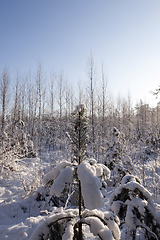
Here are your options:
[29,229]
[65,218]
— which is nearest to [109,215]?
[65,218]

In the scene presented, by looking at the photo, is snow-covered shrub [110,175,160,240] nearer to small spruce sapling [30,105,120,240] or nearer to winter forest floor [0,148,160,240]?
small spruce sapling [30,105,120,240]

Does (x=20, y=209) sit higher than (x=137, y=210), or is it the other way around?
(x=137, y=210)

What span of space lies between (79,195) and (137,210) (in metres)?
1.04

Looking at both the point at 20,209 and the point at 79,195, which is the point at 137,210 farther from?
the point at 20,209

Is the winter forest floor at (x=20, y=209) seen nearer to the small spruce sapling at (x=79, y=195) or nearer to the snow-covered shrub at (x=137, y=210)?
the snow-covered shrub at (x=137, y=210)

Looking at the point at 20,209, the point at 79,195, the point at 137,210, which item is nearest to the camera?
the point at 79,195

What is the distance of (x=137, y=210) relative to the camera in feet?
6.05

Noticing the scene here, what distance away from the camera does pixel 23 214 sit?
12.3 feet

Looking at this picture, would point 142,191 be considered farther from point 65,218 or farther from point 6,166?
point 6,166

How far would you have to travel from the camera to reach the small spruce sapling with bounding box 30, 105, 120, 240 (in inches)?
39.2

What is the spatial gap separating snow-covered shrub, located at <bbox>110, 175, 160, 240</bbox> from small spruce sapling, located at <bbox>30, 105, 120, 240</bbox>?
21.0 inches

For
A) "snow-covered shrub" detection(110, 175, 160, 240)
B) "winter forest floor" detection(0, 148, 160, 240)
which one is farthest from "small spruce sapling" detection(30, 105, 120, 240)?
"winter forest floor" detection(0, 148, 160, 240)

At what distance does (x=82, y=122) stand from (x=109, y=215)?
38.2 inches

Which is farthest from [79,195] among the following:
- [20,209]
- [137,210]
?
[20,209]
